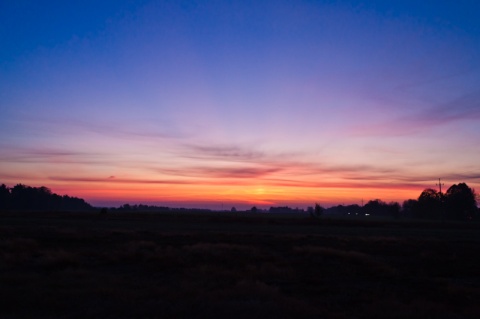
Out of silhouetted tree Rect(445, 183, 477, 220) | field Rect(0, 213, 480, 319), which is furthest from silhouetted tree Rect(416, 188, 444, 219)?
field Rect(0, 213, 480, 319)

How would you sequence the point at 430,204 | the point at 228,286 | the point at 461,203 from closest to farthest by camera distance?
the point at 228,286 < the point at 461,203 < the point at 430,204

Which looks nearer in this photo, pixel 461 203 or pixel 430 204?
pixel 461 203

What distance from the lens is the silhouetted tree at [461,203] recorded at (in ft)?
485

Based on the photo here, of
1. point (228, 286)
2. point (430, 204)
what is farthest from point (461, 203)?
point (228, 286)

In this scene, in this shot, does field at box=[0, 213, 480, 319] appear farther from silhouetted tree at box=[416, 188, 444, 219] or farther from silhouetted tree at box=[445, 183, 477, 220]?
silhouetted tree at box=[416, 188, 444, 219]

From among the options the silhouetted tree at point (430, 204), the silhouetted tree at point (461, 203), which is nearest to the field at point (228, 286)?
the silhouetted tree at point (461, 203)

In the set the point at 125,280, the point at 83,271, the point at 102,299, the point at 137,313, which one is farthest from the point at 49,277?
the point at 137,313

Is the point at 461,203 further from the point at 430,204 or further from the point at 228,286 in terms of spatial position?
the point at 228,286

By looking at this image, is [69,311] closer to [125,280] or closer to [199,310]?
[199,310]

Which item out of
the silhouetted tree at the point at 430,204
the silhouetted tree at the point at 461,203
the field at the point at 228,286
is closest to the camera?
the field at the point at 228,286

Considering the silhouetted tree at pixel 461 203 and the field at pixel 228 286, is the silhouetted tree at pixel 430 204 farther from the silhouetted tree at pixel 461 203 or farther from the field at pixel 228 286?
the field at pixel 228 286

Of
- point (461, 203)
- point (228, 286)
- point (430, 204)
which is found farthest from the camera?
point (430, 204)

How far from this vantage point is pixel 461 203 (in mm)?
148625

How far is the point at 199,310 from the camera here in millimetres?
10695
